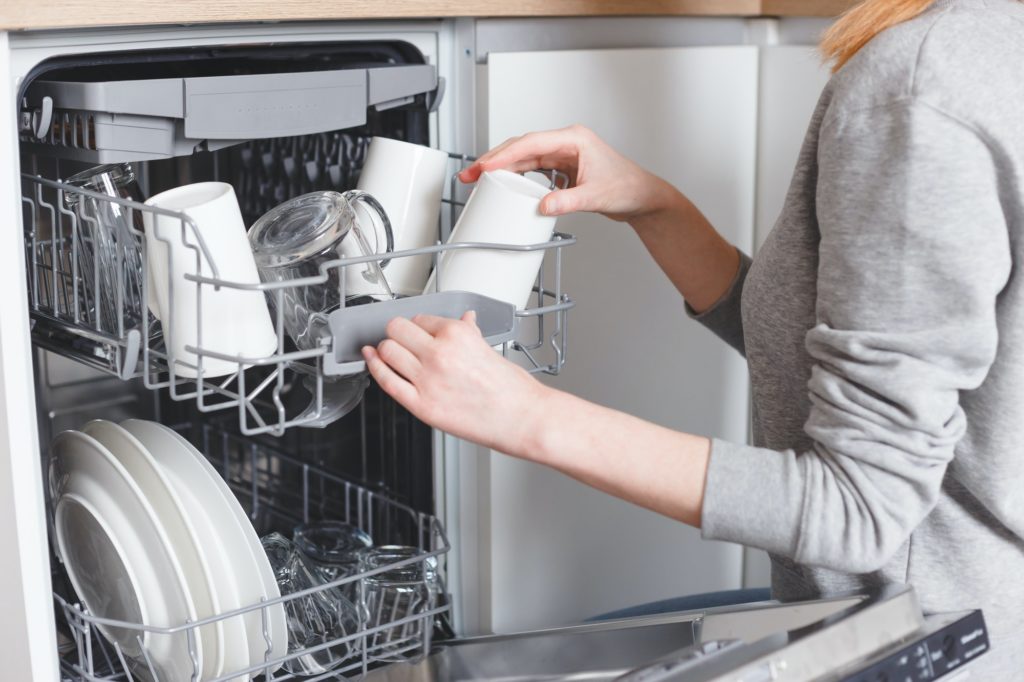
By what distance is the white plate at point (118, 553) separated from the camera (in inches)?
37.2

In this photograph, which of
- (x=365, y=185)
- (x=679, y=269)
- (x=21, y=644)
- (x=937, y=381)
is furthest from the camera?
(x=679, y=269)

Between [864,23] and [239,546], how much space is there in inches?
25.8

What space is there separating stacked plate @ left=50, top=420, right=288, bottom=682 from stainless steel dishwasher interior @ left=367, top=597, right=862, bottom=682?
126 millimetres

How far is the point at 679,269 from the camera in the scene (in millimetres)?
1181

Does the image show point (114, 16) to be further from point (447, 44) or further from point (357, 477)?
point (357, 477)

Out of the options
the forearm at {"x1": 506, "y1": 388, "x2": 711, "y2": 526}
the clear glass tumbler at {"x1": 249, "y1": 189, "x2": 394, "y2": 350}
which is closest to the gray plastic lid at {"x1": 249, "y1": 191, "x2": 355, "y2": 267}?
the clear glass tumbler at {"x1": 249, "y1": 189, "x2": 394, "y2": 350}

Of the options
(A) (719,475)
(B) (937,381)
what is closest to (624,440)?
(A) (719,475)

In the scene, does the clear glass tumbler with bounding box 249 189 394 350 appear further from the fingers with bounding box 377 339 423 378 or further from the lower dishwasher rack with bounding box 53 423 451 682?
the lower dishwasher rack with bounding box 53 423 451 682

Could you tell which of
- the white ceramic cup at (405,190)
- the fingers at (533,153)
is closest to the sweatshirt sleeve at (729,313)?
the fingers at (533,153)

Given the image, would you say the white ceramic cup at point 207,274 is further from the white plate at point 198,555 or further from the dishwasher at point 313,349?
the white plate at point 198,555

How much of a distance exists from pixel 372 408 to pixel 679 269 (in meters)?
0.40

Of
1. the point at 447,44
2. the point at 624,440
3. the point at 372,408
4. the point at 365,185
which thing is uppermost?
the point at 447,44

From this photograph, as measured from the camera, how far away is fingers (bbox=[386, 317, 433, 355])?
0.83 meters

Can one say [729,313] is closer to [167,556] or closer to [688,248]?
[688,248]
